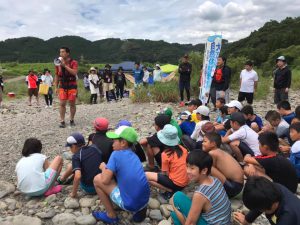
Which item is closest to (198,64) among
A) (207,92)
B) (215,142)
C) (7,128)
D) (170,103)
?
(170,103)

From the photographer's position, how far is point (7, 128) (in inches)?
324

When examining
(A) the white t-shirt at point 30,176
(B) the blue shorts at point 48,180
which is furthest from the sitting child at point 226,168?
(A) the white t-shirt at point 30,176

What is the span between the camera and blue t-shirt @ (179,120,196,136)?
564 cm

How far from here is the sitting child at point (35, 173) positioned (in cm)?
421

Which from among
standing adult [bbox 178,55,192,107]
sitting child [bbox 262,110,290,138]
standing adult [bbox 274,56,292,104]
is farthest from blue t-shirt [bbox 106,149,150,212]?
standing adult [bbox 178,55,192,107]

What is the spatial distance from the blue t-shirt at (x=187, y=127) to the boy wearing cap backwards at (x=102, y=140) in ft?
5.41

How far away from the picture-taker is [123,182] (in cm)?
353

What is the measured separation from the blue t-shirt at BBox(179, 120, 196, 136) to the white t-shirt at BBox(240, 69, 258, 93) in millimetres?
3449

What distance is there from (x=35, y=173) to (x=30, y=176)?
7cm

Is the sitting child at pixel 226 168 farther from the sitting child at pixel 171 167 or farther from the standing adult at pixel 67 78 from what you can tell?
the standing adult at pixel 67 78

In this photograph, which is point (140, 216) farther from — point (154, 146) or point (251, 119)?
point (251, 119)

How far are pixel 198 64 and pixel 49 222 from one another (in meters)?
10.7

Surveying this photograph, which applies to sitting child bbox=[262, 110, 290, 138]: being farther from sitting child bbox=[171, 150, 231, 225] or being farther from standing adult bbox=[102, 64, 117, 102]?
standing adult bbox=[102, 64, 117, 102]

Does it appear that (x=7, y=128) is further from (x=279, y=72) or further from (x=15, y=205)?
(x=279, y=72)
